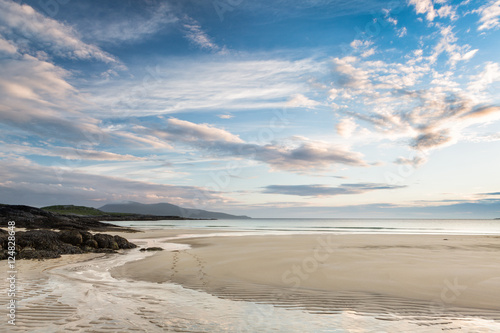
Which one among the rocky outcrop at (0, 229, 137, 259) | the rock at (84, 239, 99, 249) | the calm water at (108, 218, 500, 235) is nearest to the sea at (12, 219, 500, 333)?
the rocky outcrop at (0, 229, 137, 259)

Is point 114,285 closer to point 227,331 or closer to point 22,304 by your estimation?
point 22,304

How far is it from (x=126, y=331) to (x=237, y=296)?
12.6ft

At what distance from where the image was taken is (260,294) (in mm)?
9430

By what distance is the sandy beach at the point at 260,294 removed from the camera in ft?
22.2

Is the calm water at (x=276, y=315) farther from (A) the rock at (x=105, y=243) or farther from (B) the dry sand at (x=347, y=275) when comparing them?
(A) the rock at (x=105, y=243)

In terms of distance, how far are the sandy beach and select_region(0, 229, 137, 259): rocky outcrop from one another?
2.02m

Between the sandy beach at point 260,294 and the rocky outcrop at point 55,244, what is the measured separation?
2.02 meters

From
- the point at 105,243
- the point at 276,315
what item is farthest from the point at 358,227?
the point at 276,315

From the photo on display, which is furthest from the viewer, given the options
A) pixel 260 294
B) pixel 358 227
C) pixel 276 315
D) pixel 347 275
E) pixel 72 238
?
pixel 358 227

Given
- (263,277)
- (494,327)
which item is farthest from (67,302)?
(494,327)

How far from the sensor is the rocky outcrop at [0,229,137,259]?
1683 centimetres

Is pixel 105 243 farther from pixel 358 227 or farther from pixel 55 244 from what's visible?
pixel 358 227

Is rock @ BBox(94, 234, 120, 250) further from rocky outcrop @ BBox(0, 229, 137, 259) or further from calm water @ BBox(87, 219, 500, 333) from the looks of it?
calm water @ BBox(87, 219, 500, 333)

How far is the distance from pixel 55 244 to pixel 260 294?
637 inches
